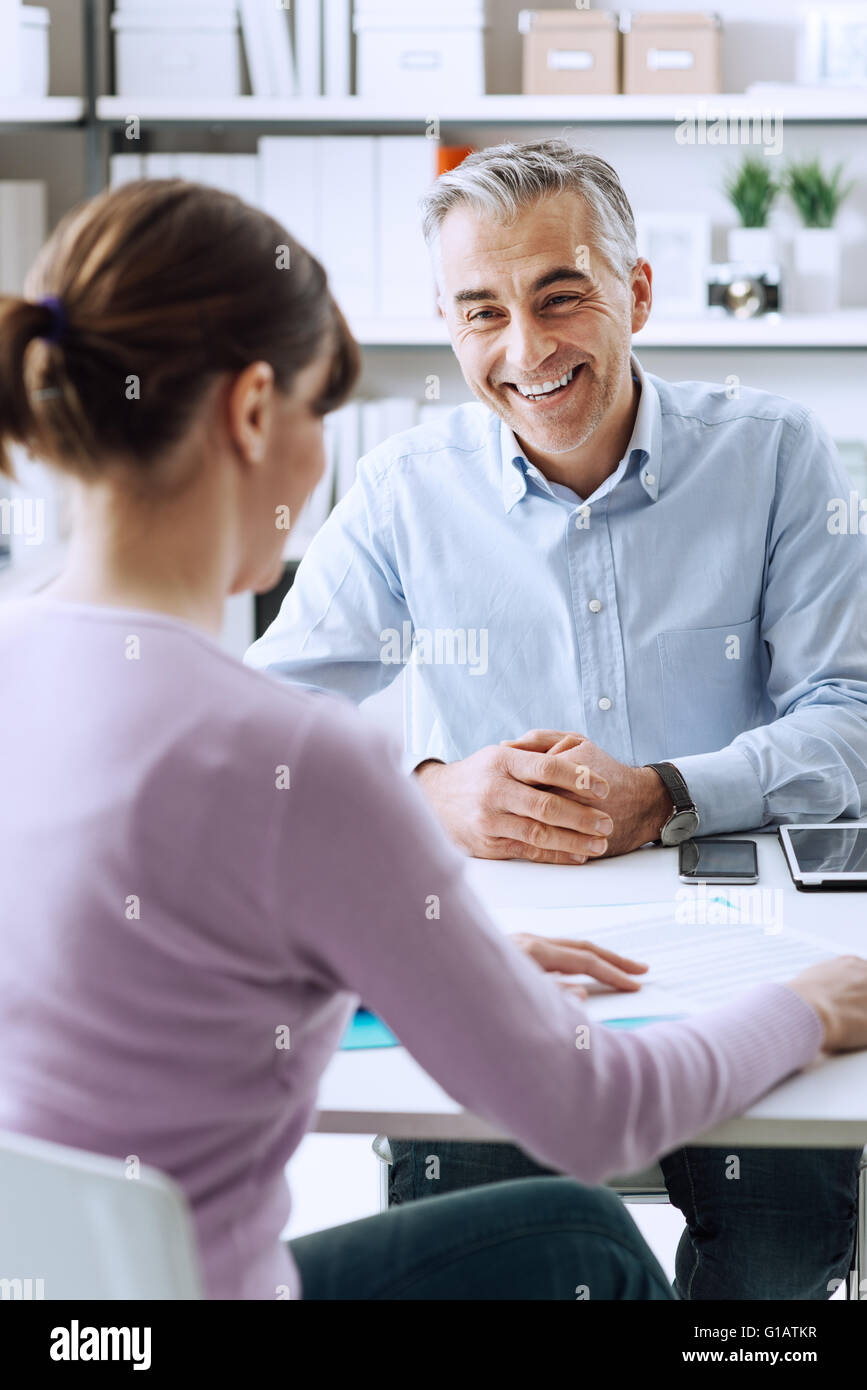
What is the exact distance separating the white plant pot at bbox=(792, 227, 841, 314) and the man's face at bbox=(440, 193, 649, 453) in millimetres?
1370

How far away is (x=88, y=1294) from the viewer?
2.35 ft

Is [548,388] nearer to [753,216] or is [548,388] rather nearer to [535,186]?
[535,186]

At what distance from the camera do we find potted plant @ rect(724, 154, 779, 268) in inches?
112

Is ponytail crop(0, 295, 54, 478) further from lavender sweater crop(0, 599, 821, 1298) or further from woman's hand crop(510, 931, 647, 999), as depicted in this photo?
woman's hand crop(510, 931, 647, 999)

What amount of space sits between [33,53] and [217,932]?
8.48ft

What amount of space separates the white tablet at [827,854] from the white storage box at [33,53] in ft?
7.36

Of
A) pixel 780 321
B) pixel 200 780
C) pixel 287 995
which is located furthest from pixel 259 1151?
pixel 780 321

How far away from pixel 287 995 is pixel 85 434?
0.33 meters

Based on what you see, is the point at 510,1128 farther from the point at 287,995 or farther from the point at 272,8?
the point at 272,8

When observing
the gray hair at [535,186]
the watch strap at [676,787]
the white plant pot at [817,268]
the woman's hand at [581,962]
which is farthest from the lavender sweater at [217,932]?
the white plant pot at [817,268]

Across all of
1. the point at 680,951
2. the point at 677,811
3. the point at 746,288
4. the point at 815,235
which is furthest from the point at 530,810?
the point at 815,235

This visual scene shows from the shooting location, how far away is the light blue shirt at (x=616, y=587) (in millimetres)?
1619

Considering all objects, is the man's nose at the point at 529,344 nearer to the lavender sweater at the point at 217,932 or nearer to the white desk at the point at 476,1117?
the white desk at the point at 476,1117

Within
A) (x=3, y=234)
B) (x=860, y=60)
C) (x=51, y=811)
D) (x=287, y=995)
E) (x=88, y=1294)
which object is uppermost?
(x=860, y=60)
